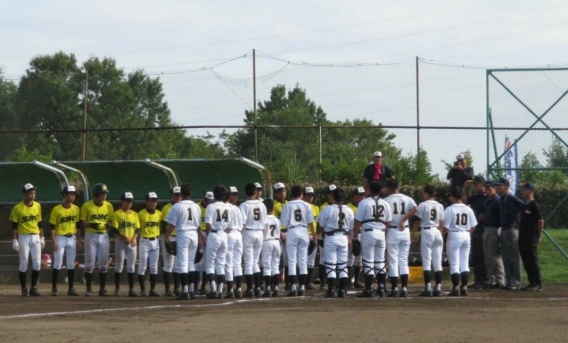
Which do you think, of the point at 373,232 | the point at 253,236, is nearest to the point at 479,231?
the point at 373,232

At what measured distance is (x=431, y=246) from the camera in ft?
55.5

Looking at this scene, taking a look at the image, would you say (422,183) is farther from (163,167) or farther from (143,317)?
(143,317)

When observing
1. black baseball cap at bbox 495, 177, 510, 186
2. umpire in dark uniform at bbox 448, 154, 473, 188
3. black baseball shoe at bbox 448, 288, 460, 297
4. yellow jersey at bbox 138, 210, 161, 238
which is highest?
umpire in dark uniform at bbox 448, 154, 473, 188

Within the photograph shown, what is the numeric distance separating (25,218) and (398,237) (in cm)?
648

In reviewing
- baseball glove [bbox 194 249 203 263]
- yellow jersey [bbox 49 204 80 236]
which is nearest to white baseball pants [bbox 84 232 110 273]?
yellow jersey [bbox 49 204 80 236]

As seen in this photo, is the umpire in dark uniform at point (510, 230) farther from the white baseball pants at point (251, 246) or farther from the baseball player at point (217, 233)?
the baseball player at point (217, 233)

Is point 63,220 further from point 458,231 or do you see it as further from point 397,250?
point 458,231

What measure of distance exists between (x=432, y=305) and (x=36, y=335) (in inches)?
Answer: 244

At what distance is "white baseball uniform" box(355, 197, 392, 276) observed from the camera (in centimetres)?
1636

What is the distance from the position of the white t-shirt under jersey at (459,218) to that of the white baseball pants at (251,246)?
314 centimetres

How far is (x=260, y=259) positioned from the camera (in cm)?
1889

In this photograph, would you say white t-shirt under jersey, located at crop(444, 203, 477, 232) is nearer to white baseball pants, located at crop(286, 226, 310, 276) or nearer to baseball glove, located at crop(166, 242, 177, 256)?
white baseball pants, located at crop(286, 226, 310, 276)

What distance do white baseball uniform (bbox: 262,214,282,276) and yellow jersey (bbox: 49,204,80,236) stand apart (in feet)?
11.2

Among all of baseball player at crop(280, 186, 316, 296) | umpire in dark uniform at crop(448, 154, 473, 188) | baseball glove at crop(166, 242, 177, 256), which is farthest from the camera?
umpire in dark uniform at crop(448, 154, 473, 188)
